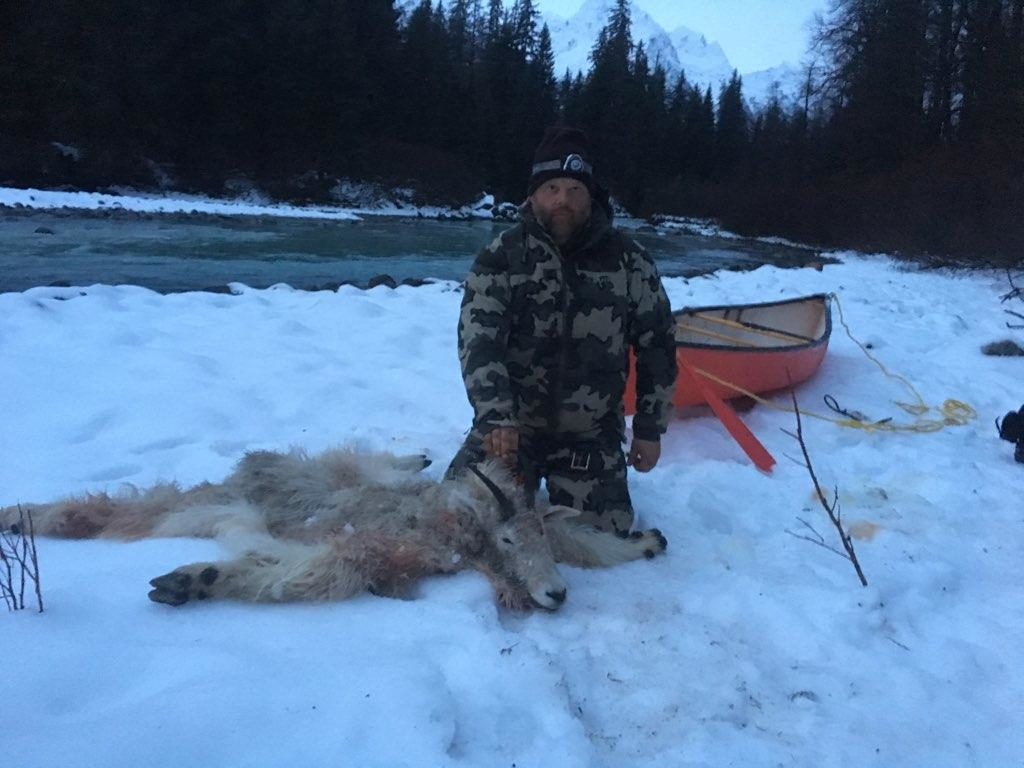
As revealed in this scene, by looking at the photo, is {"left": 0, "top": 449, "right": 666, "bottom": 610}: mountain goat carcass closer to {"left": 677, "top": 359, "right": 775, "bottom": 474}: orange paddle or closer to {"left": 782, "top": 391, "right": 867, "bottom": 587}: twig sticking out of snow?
{"left": 782, "top": 391, "right": 867, "bottom": 587}: twig sticking out of snow

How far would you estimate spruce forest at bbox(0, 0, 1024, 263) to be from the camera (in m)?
23.6

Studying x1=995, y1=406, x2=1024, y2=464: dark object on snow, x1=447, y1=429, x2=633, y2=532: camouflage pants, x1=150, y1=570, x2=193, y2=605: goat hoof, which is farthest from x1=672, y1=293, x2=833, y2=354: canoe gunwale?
x1=150, y1=570, x2=193, y2=605: goat hoof

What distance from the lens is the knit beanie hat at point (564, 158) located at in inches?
144

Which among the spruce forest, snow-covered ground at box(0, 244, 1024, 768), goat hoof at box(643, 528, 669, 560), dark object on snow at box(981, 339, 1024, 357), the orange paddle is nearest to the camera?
snow-covered ground at box(0, 244, 1024, 768)

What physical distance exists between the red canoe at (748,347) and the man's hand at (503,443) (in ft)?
6.28

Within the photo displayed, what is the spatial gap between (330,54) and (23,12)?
1463 centimetres

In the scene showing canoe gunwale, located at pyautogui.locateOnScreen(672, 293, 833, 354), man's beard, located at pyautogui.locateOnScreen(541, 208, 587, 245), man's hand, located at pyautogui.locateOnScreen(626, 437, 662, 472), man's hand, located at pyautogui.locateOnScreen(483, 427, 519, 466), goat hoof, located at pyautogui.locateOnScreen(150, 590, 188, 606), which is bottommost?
goat hoof, located at pyautogui.locateOnScreen(150, 590, 188, 606)

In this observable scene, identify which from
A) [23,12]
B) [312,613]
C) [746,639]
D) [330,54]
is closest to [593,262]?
[746,639]

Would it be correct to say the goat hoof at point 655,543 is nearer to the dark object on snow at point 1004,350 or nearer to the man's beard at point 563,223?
the man's beard at point 563,223

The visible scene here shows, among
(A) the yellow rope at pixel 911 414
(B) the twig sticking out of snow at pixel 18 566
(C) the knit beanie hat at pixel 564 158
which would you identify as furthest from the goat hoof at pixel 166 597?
(A) the yellow rope at pixel 911 414

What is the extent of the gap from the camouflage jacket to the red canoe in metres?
1.24

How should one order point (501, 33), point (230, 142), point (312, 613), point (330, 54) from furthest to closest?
1. point (501, 33)
2. point (330, 54)
3. point (230, 142)
4. point (312, 613)

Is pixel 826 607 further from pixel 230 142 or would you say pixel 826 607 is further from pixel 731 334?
pixel 230 142

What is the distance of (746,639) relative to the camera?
118 inches
